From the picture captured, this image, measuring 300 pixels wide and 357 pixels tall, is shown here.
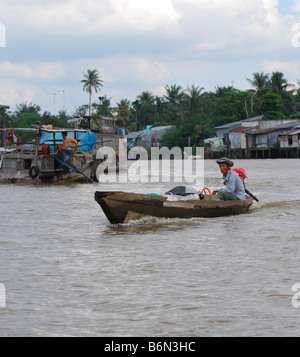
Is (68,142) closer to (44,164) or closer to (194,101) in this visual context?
(44,164)

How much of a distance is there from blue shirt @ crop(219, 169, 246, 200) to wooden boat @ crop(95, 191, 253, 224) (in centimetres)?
42

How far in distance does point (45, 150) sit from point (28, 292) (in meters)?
14.8

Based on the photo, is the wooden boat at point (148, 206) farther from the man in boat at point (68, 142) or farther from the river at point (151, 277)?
the man in boat at point (68, 142)

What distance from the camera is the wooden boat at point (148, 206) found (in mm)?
9297

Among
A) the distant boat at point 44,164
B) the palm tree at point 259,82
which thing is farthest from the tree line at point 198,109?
the distant boat at point 44,164

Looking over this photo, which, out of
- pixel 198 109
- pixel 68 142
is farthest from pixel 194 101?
pixel 68 142

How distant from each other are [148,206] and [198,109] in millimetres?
57122

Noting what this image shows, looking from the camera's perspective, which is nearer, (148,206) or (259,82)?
(148,206)

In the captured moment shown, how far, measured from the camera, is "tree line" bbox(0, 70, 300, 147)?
59.2 m

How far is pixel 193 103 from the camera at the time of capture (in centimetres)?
6588

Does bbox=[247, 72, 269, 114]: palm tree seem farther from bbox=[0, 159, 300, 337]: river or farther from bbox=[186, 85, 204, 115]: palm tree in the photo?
bbox=[0, 159, 300, 337]: river

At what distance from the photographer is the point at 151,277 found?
5.98m

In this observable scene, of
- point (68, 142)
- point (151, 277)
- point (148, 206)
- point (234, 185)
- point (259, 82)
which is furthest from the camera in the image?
point (259, 82)
